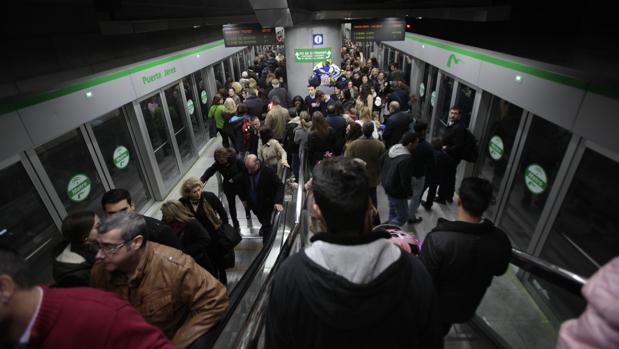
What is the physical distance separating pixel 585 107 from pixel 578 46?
1845 millimetres

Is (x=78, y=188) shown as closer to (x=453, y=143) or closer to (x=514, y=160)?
(x=453, y=143)

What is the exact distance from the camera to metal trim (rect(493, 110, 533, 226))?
14.1 feet

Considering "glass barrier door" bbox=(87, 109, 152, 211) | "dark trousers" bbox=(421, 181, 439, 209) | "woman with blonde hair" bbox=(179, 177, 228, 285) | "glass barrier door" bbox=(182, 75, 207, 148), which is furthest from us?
"glass barrier door" bbox=(182, 75, 207, 148)

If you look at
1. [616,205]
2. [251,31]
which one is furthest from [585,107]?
[251,31]

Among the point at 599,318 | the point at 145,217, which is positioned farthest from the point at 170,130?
the point at 599,318

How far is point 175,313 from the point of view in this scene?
6.27 ft

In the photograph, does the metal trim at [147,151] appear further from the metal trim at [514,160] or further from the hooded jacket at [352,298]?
the metal trim at [514,160]

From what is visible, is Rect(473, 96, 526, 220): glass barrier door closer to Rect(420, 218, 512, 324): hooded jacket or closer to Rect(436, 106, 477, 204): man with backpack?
Rect(436, 106, 477, 204): man with backpack

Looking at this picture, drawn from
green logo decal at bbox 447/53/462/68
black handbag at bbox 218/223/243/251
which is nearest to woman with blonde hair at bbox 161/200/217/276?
black handbag at bbox 218/223/243/251

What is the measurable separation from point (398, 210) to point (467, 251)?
264 centimetres

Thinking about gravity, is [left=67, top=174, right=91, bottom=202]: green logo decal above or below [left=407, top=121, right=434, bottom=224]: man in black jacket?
below

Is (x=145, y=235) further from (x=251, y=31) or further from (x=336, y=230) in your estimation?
(x=251, y=31)

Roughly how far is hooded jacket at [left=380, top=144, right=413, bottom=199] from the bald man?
58.5 inches

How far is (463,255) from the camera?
6.36 feet
